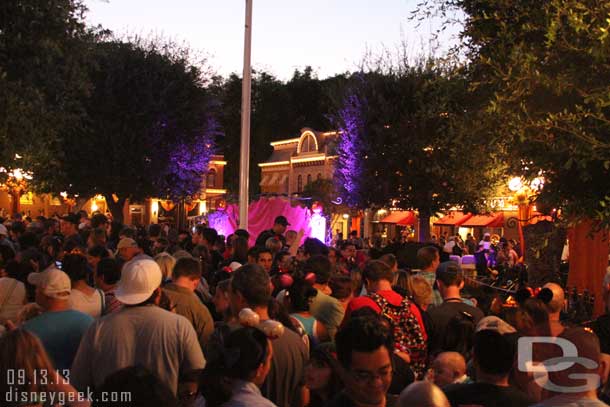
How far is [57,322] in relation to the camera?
18.0 feet

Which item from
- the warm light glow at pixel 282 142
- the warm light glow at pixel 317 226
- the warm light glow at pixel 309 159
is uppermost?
the warm light glow at pixel 282 142

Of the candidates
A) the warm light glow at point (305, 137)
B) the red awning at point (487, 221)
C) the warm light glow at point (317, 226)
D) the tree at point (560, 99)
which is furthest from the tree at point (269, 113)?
the tree at point (560, 99)

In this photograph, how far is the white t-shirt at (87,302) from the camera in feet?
21.7

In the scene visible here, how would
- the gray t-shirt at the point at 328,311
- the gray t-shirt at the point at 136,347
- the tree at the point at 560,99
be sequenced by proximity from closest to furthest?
the gray t-shirt at the point at 136,347 < the gray t-shirt at the point at 328,311 < the tree at the point at 560,99

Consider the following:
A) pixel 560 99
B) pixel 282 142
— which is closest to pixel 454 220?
pixel 282 142

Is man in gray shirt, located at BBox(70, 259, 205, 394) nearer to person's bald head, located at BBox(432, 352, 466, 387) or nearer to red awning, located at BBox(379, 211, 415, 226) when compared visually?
person's bald head, located at BBox(432, 352, 466, 387)

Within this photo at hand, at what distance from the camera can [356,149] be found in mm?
30547

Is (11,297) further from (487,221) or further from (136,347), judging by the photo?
(487,221)

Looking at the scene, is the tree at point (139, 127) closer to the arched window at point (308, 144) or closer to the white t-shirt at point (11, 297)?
the white t-shirt at point (11, 297)

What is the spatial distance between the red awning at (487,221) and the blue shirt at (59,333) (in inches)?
1358

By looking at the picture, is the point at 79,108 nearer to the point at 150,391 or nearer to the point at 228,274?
the point at 228,274

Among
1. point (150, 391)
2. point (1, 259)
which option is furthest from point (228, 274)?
point (150, 391)

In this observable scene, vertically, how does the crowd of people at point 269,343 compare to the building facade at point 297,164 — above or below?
below

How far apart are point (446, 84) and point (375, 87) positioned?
1436 centimetres
